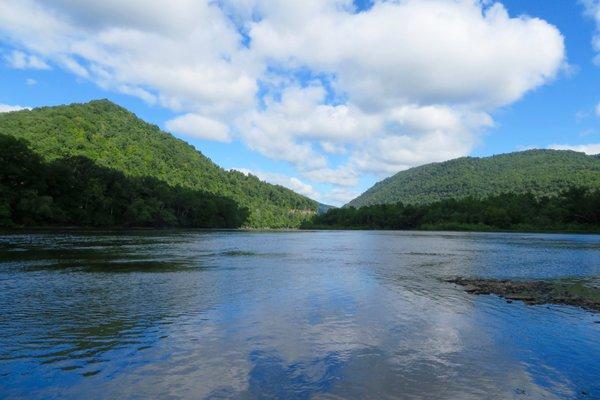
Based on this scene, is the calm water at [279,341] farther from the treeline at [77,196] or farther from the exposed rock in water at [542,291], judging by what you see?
the treeline at [77,196]

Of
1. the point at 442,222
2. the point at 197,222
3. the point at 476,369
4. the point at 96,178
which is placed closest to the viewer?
the point at 476,369

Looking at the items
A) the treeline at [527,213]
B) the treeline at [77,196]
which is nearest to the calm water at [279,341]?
the treeline at [77,196]

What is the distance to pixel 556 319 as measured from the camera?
18.3 meters

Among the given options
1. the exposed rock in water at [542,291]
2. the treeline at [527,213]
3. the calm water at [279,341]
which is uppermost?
the treeline at [527,213]

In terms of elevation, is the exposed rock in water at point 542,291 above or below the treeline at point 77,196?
below

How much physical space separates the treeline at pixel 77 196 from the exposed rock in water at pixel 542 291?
271ft

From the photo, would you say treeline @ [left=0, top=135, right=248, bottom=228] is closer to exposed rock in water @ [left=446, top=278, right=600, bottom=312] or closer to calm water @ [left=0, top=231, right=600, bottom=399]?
calm water @ [left=0, top=231, right=600, bottom=399]

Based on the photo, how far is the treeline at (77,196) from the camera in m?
82.8

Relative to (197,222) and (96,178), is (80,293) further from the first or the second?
(197,222)

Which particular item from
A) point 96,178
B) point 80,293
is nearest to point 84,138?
point 96,178

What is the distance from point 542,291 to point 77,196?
10313cm

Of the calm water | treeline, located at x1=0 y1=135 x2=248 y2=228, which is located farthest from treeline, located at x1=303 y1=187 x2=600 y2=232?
the calm water

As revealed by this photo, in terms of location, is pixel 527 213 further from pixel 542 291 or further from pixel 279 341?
pixel 279 341

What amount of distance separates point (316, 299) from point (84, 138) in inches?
6142
